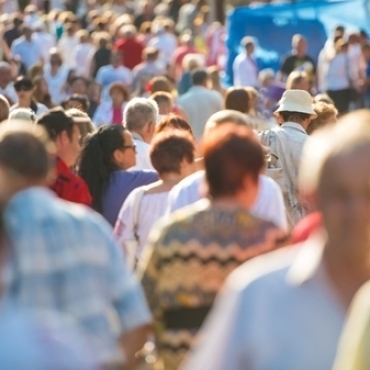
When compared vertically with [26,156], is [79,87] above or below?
below

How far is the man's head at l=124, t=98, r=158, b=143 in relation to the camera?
10570 mm

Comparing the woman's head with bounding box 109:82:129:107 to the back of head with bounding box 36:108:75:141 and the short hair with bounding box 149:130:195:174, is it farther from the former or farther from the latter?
the short hair with bounding box 149:130:195:174

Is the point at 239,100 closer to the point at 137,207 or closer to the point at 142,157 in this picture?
the point at 142,157

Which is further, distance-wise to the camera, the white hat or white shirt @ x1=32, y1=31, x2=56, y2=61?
white shirt @ x1=32, y1=31, x2=56, y2=61

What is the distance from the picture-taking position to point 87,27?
106 feet

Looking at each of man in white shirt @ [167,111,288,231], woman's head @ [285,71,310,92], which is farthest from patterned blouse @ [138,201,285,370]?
woman's head @ [285,71,310,92]

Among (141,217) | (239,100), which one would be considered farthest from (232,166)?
(239,100)

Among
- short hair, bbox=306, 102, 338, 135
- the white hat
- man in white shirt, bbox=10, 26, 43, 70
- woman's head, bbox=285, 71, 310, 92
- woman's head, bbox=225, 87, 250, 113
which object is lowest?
man in white shirt, bbox=10, 26, 43, 70

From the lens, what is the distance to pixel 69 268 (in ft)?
15.8

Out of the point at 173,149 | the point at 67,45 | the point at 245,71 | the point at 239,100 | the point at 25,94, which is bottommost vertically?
the point at 245,71

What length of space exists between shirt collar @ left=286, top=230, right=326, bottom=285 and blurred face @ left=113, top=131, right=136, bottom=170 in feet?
17.8

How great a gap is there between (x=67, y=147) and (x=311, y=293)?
519 centimetres

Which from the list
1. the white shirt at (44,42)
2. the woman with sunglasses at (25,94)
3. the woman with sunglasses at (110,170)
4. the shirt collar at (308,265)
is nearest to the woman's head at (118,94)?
the woman with sunglasses at (25,94)

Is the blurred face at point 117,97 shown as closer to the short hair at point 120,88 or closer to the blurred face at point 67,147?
the short hair at point 120,88
